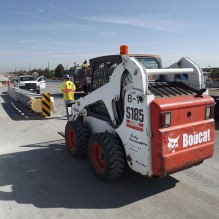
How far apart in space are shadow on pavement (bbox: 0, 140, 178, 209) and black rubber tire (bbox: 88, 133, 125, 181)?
228mm

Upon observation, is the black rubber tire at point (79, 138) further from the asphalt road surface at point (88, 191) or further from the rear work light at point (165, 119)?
the rear work light at point (165, 119)

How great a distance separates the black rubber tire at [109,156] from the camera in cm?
484

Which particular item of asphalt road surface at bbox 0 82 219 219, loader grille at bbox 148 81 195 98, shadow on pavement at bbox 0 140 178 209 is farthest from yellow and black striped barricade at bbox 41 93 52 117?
loader grille at bbox 148 81 195 98

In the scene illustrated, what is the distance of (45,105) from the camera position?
38.4 feet

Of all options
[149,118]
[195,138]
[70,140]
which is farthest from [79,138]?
[195,138]

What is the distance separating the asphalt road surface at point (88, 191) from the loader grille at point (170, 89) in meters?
1.64

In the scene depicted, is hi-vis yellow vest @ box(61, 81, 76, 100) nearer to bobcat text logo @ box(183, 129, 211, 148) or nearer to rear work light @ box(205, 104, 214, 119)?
rear work light @ box(205, 104, 214, 119)

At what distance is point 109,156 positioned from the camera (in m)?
4.82

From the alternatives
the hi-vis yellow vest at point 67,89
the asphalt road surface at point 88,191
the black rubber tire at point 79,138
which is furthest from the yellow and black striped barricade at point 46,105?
the black rubber tire at point 79,138

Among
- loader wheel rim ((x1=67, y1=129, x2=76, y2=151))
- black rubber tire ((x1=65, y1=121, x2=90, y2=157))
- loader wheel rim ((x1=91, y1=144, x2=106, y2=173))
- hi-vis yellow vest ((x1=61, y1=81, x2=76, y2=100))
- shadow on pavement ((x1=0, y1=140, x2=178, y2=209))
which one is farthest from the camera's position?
A: hi-vis yellow vest ((x1=61, y1=81, x2=76, y2=100))

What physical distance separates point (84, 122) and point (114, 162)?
1.85m

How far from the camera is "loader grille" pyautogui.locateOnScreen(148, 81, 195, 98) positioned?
15.6ft

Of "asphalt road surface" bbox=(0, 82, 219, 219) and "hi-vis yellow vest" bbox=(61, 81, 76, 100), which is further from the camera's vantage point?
"hi-vis yellow vest" bbox=(61, 81, 76, 100)

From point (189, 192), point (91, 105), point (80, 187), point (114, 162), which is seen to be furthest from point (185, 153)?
point (91, 105)
